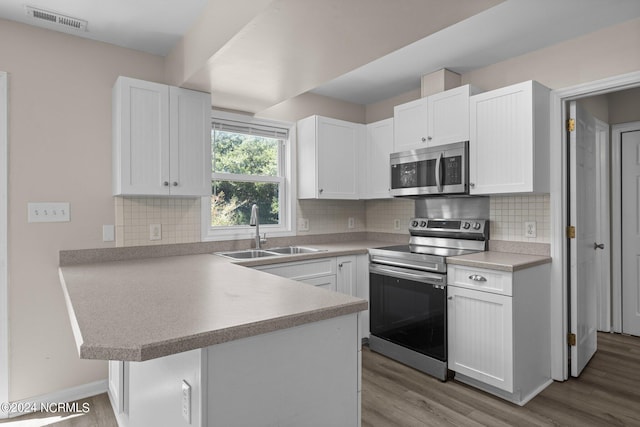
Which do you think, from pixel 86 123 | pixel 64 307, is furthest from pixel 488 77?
pixel 64 307

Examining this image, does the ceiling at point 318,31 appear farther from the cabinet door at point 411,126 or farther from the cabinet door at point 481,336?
the cabinet door at point 481,336

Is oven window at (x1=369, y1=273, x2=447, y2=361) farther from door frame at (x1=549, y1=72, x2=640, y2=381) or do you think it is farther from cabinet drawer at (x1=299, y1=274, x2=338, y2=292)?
door frame at (x1=549, y1=72, x2=640, y2=381)

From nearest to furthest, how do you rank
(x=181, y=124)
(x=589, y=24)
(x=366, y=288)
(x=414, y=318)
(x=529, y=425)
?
(x=529, y=425)
(x=589, y=24)
(x=181, y=124)
(x=414, y=318)
(x=366, y=288)

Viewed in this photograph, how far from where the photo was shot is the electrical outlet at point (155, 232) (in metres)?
2.77

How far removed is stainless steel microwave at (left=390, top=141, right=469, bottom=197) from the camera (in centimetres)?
285

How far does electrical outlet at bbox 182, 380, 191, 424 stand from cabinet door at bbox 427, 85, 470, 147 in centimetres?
257

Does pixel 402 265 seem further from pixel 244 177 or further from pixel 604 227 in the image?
pixel 604 227

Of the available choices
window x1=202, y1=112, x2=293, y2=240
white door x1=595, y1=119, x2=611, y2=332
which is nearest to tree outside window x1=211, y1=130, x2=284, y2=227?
window x1=202, y1=112, x2=293, y2=240

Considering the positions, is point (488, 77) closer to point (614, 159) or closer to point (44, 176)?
point (614, 159)

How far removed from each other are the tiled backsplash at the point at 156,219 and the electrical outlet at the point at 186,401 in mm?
1845

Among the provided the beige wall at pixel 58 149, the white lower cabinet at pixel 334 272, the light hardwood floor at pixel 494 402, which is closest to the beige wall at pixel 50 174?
the beige wall at pixel 58 149

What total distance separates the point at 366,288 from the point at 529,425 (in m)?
1.54

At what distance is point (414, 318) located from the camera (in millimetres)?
2887

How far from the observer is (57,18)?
7.42ft
